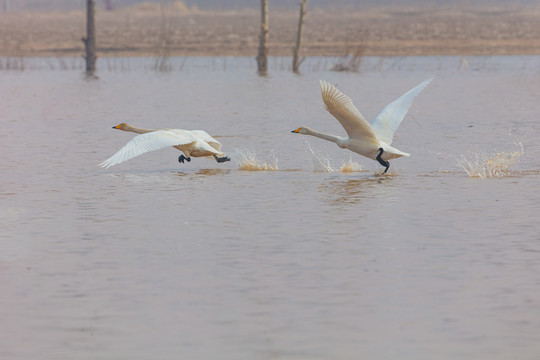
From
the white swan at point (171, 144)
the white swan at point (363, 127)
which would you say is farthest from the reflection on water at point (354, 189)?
the white swan at point (171, 144)

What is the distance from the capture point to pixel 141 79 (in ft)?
123

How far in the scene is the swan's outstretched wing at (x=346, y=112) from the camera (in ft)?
39.5

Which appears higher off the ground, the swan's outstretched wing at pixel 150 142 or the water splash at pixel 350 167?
the swan's outstretched wing at pixel 150 142

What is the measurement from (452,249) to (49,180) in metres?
6.13

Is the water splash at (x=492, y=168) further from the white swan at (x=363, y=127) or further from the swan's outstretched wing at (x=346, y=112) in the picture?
the swan's outstretched wing at (x=346, y=112)

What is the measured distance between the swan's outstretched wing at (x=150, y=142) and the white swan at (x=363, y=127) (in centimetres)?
141

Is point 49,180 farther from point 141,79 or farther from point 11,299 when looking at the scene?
point 141,79

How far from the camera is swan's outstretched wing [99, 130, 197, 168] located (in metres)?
12.6

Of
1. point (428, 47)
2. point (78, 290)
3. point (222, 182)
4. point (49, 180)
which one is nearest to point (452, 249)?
point (78, 290)

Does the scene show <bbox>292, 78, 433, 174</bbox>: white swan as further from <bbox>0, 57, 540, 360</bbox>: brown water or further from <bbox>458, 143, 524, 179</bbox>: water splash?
<bbox>458, 143, 524, 179</bbox>: water splash

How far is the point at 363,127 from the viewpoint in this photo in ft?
41.5

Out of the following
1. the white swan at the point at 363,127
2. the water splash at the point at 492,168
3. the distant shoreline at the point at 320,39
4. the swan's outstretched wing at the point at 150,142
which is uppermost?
the white swan at the point at 363,127

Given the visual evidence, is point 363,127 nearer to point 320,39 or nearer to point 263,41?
point 263,41

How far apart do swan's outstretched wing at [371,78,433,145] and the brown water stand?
515mm
